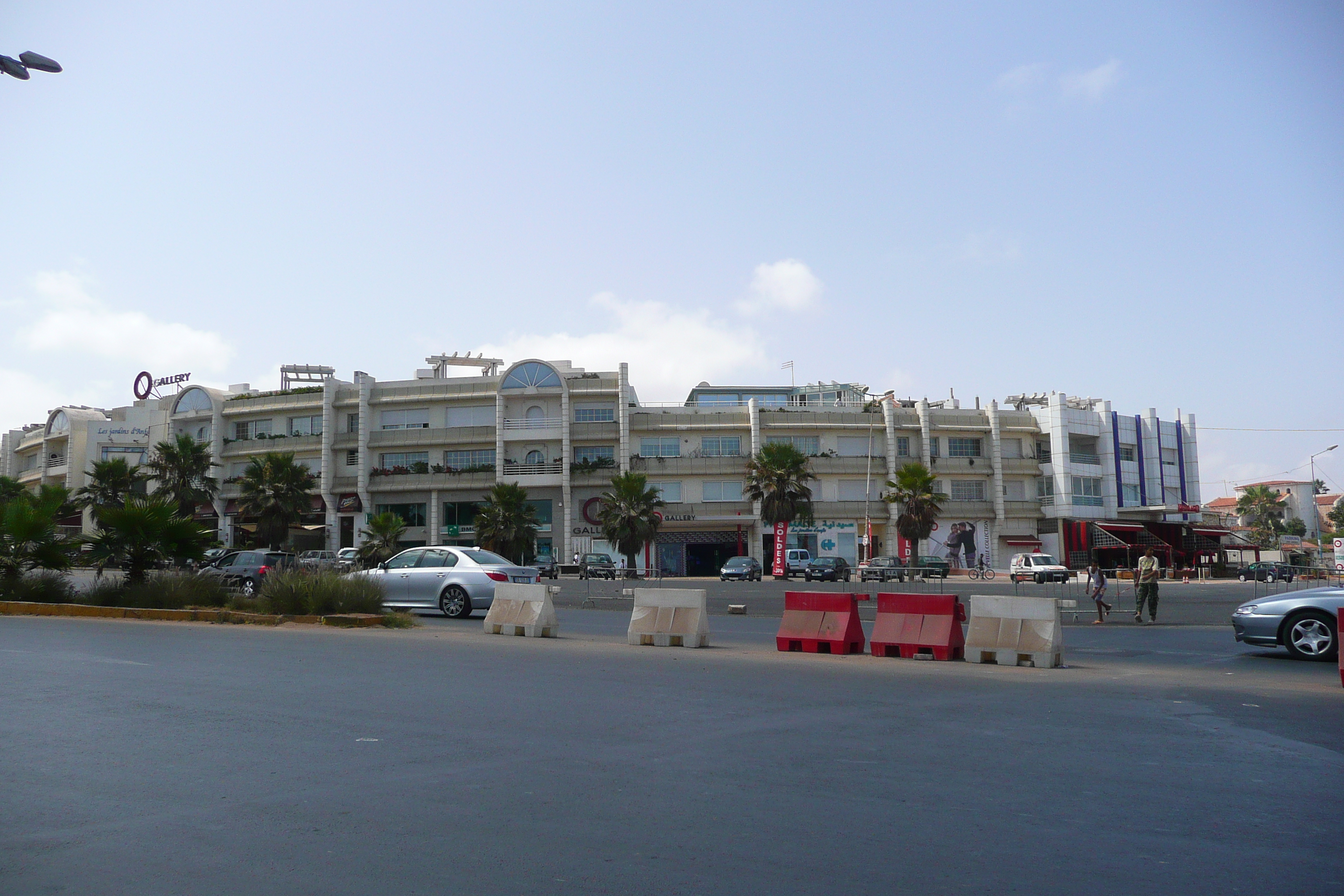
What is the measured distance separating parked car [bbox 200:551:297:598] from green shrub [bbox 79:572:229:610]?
261 inches

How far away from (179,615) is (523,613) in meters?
6.50

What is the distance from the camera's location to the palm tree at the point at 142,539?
62.6 feet

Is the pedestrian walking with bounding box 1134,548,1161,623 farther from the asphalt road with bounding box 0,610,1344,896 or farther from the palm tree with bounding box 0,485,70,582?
the palm tree with bounding box 0,485,70,582

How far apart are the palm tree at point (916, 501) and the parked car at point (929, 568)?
1.12 metres

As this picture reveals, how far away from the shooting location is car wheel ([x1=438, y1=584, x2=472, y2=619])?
19500mm

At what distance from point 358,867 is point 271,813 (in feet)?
3.39

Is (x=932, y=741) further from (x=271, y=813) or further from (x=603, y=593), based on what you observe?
(x=603, y=593)

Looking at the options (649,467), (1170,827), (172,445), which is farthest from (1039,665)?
(172,445)

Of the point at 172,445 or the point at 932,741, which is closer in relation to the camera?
the point at 932,741

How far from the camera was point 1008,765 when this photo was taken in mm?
6355

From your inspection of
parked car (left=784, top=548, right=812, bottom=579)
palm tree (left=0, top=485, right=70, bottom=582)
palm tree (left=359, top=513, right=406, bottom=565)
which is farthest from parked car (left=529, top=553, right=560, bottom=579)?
palm tree (left=0, top=485, right=70, bottom=582)

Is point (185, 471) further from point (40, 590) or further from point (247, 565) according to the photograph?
point (40, 590)

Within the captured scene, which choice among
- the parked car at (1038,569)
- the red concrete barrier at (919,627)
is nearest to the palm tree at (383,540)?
the parked car at (1038,569)

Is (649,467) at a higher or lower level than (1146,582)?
higher
